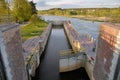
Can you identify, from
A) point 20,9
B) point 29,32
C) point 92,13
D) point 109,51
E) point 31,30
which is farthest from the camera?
point 92,13

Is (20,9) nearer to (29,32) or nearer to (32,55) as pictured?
(29,32)

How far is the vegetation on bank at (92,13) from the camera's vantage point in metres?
8.44

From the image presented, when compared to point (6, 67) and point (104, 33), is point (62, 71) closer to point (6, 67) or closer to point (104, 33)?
point (104, 33)

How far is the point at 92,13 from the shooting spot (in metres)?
105

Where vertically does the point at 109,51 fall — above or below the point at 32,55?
above

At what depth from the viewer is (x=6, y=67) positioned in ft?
19.4

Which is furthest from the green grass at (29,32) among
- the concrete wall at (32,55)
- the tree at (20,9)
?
the tree at (20,9)

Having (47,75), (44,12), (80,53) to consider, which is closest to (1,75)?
(47,75)

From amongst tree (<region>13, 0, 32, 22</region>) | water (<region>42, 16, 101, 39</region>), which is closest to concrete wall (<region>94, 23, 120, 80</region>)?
water (<region>42, 16, 101, 39</region>)

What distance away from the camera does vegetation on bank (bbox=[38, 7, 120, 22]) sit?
8438 mm

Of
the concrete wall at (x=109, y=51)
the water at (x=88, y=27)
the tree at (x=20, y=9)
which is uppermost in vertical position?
the tree at (x=20, y=9)

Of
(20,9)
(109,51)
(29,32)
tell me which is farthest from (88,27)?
(109,51)

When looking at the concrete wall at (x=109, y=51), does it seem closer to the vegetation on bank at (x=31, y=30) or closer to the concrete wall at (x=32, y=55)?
the concrete wall at (x=32, y=55)

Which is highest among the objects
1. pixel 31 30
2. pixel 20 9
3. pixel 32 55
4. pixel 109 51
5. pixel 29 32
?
pixel 20 9
